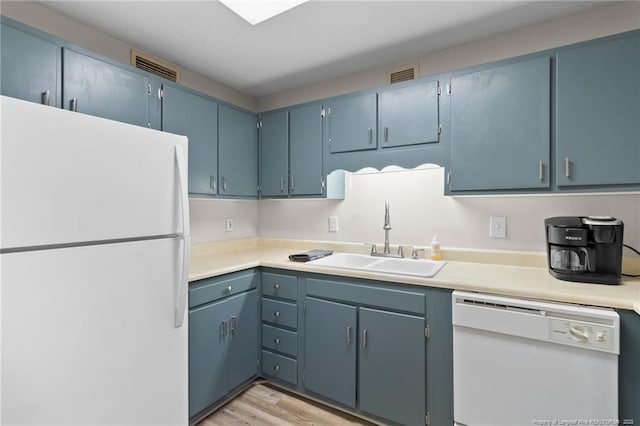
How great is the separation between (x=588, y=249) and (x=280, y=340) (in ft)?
6.18

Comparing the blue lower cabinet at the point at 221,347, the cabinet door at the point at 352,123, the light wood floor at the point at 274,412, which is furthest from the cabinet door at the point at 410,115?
the light wood floor at the point at 274,412

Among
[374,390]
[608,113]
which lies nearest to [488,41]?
[608,113]

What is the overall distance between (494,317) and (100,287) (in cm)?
172

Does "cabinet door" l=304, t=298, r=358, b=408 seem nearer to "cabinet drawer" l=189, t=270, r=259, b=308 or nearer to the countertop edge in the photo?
the countertop edge

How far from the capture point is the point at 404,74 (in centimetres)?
238

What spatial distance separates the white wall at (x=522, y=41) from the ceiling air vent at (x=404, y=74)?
42mm

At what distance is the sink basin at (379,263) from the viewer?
206 cm

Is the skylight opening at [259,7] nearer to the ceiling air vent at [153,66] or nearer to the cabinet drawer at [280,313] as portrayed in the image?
the ceiling air vent at [153,66]

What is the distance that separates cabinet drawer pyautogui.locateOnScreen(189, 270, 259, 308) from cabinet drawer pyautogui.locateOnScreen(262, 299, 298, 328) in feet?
0.57

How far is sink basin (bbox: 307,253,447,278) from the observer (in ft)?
6.75

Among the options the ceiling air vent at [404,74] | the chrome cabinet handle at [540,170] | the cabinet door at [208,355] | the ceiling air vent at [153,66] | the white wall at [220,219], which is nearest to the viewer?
the chrome cabinet handle at [540,170]

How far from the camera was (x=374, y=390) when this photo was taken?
6.11ft

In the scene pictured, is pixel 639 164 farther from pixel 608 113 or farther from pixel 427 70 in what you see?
pixel 427 70

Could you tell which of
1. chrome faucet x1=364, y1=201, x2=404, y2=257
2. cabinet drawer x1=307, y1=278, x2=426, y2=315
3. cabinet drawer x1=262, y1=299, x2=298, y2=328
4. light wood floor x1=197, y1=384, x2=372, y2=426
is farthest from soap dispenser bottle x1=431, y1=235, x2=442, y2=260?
light wood floor x1=197, y1=384, x2=372, y2=426
